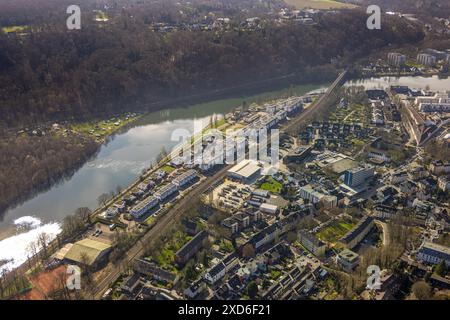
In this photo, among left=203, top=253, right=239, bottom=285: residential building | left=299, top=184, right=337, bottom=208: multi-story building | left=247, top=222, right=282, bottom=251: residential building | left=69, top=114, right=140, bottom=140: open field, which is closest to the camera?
left=203, top=253, right=239, bottom=285: residential building

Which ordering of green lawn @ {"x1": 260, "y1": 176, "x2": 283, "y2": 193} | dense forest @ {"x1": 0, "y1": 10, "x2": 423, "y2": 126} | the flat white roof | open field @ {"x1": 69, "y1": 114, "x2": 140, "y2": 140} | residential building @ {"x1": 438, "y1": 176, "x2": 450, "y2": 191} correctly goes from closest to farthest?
residential building @ {"x1": 438, "y1": 176, "x2": 450, "y2": 191} < green lawn @ {"x1": 260, "y1": 176, "x2": 283, "y2": 193} < the flat white roof < open field @ {"x1": 69, "y1": 114, "x2": 140, "y2": 140} < dense forest @ {"x1": 0, "y1": 10, "x2": 423, "y2": 126}

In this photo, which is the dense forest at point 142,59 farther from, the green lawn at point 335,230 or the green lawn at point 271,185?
the green lawn at point 335,230

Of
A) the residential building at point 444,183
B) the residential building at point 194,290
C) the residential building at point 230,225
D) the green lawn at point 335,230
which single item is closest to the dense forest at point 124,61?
the residential building at point 230,225

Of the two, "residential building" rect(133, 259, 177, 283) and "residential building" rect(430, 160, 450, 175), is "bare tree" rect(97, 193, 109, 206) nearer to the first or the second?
"residential building" rect(133, 259, 177, 283)

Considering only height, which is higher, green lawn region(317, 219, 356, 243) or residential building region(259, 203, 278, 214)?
residential building region(259, 203, 278, 214)

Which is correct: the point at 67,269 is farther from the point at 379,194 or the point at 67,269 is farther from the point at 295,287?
the point at 379,194

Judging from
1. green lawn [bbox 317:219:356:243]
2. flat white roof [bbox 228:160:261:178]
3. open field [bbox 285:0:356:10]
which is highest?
open field [bbox 285:0:356:10]

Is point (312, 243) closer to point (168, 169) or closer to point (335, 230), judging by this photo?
point (335, 230)

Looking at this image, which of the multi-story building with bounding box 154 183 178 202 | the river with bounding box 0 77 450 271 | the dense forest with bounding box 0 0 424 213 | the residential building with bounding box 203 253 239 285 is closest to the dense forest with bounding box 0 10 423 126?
the dense forest with bounding box 0 0 424 213
